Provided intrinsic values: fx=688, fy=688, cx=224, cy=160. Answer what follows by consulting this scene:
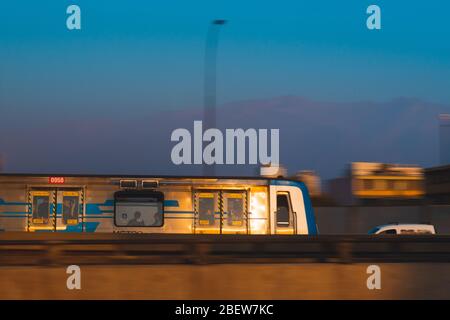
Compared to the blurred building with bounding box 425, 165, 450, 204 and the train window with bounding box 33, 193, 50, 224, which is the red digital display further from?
the blurred building with bounding box 425, 165, 450, 204

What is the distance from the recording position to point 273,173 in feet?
63.2

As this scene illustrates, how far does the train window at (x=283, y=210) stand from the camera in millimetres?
18734

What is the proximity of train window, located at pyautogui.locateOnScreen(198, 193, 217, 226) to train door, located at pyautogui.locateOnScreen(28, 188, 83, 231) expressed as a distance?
3160 mm

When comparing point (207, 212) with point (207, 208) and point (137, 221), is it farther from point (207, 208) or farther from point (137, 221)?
point (137, 221)

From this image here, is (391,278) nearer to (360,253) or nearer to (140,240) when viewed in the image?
(360,253)

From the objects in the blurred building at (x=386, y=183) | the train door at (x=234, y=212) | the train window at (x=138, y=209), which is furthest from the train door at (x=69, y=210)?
the blurred building at (x=386, y=183)

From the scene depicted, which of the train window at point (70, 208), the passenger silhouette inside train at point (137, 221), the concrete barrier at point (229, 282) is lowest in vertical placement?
the concrete barrier at point (229, 282)

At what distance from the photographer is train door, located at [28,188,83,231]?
18.0m

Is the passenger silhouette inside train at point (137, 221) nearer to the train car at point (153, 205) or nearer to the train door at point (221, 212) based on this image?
the train car at point (153, 205)

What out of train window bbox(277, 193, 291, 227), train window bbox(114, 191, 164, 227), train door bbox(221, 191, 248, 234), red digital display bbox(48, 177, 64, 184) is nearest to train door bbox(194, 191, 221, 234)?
train door bbox(221, 191, 248, 234)

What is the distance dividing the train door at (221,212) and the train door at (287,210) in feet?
2.59
